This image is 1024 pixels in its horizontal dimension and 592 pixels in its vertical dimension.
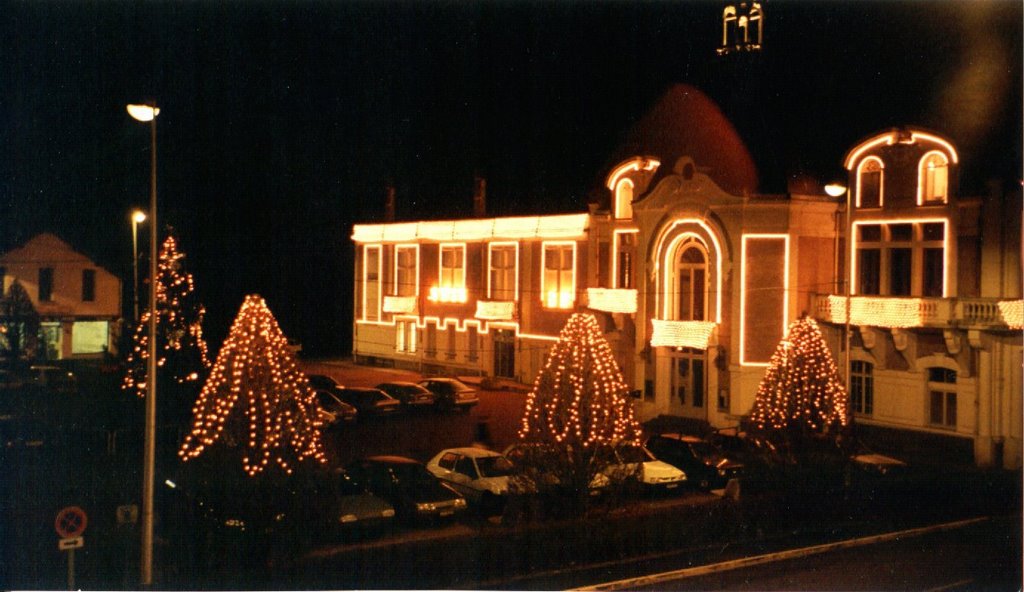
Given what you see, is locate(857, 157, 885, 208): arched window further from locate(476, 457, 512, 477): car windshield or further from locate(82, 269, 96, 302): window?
locate(82, 269, 96, 302): window

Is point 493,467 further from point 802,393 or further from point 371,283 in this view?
point 371,283

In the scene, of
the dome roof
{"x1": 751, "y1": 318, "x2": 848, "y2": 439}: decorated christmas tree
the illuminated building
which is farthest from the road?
the dome roof

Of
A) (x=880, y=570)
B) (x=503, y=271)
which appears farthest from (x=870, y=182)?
(x=503, y=271)

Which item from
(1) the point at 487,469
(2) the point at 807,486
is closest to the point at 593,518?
(1) the point at 487,469

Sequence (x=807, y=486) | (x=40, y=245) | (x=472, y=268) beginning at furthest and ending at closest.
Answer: (x=40, y=245) < (x=472, y=268) < (x=807, y=486)

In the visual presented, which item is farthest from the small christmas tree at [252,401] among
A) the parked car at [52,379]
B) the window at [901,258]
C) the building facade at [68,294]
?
the building facade at [68,294]

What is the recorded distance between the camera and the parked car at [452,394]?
36.2 m

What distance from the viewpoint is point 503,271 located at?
4250 centimetres

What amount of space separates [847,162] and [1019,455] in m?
9.92

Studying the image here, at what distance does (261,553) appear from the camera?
1683 centimetres

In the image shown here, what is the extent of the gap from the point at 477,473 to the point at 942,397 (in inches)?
579

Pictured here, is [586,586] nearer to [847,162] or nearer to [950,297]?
[950,297]

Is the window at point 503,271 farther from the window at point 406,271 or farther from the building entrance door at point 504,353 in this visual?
the window at point 406,271

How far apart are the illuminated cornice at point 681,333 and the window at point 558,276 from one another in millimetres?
6307
